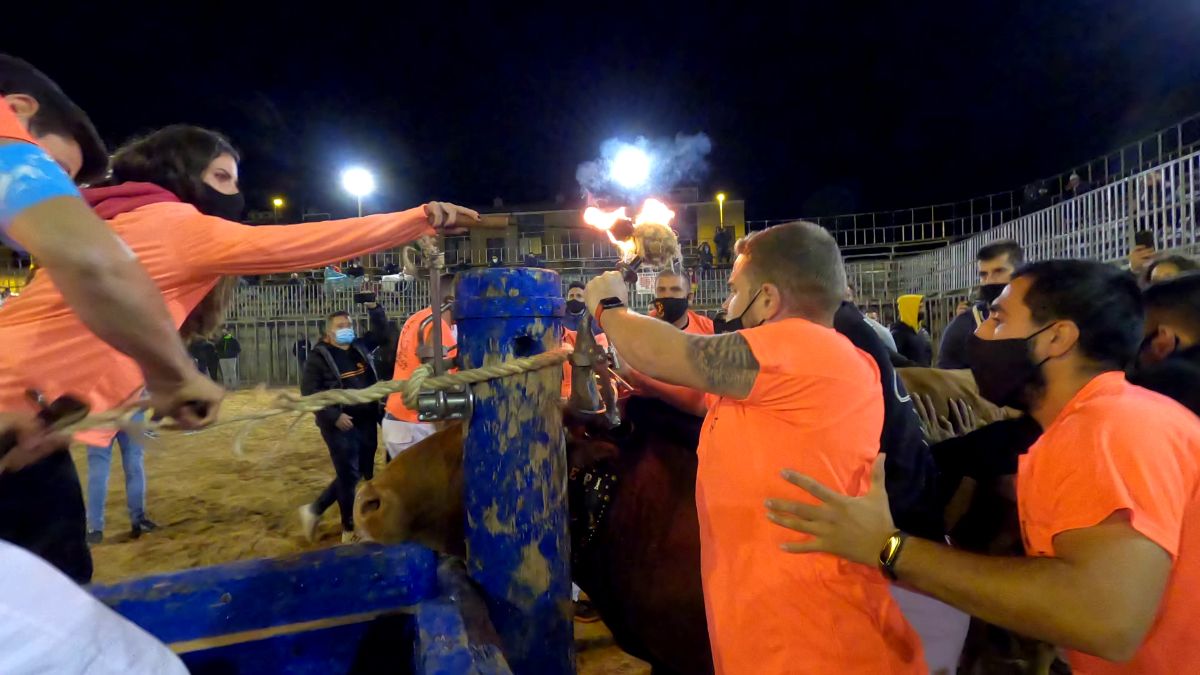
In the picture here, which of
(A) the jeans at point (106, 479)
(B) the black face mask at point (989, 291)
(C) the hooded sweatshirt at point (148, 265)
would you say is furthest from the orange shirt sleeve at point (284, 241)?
(A) the jeans at point (106, 479)

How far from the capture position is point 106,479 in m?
5.38

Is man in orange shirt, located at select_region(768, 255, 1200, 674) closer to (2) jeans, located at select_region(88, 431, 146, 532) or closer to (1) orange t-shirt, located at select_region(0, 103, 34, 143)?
(1) orange t-shirt, located at select_region(0, 103, 34, 143)

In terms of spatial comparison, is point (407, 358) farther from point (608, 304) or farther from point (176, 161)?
point (608, 304)

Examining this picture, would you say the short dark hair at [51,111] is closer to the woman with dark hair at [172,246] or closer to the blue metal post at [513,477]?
the woman with dark hair at [172,246]

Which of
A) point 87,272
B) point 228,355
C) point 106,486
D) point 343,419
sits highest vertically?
point 87,272

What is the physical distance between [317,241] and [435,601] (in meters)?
0.99

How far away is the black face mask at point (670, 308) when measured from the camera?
3.94 m

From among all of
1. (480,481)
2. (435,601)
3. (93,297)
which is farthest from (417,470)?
(93,297)

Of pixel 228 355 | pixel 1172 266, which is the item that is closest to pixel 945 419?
pixel 1172 266

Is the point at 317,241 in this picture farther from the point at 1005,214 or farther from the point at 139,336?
the point at 1005,214

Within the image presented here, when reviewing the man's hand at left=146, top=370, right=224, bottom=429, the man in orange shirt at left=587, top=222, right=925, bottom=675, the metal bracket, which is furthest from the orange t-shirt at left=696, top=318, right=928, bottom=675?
the man's hand at left=146, top=370, right=224, bottom=429

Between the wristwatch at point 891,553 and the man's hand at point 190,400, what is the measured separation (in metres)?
1.44

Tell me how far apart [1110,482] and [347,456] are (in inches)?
209

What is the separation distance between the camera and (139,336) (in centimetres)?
114
